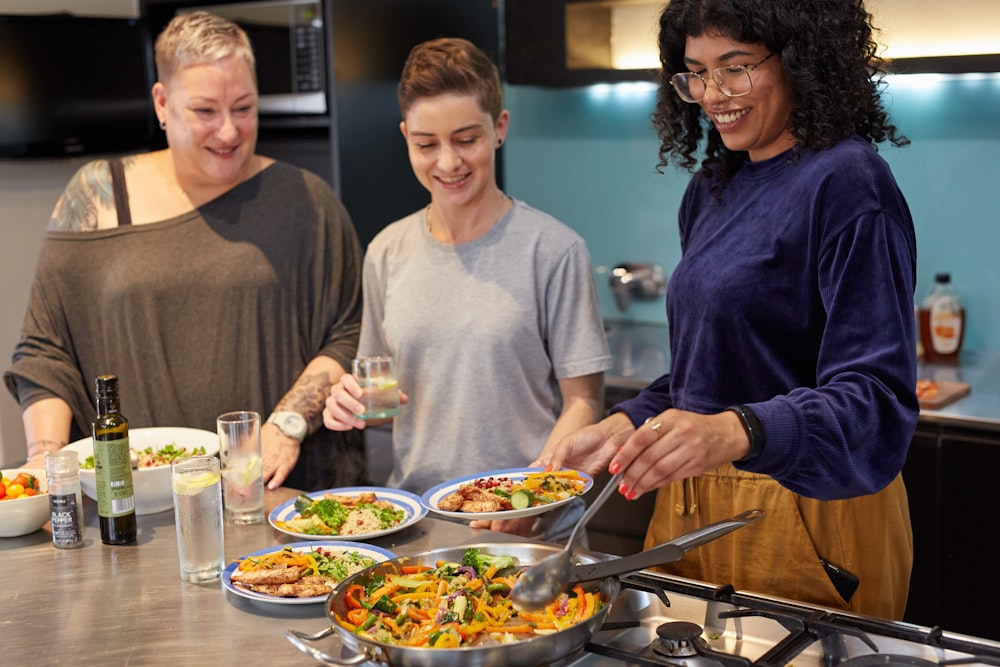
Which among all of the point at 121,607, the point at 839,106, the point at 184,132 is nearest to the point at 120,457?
the point at 121,607

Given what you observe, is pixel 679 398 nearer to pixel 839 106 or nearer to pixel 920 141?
pixel 839 106

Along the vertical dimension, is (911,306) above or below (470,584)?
above

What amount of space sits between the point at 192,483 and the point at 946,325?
7.20ft

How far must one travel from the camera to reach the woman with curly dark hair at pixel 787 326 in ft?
4.59

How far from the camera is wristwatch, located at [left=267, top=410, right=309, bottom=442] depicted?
2219 mm

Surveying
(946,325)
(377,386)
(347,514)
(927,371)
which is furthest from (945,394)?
(347,514)

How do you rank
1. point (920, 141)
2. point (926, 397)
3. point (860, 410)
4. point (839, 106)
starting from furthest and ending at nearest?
point (920, 141) < point (926, 397) < point (839, 106) < point (860, 410)

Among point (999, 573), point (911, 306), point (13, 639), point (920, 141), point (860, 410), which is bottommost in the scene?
point (999, 573)

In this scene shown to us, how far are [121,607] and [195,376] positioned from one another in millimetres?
1033

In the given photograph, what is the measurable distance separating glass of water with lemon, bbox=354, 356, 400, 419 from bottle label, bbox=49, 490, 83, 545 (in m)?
0.50

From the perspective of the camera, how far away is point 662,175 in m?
3.31

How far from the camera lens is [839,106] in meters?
1.62

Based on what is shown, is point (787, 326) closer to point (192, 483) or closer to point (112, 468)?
point (192, 483)

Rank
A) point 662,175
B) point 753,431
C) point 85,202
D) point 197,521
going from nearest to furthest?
point 753,431 → point 197,521 → point 85,202 → point 662,175
